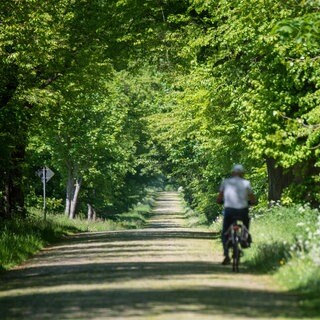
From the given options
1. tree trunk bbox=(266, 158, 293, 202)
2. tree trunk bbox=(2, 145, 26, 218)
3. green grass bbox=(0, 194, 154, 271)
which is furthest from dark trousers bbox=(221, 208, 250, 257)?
tree trunk bbox=(2, 145, 26, 218)

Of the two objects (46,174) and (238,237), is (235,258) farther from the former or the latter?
(46,174)

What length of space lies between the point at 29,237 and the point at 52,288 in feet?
41.8

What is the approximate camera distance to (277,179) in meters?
30.8

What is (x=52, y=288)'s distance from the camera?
15242 millimetres

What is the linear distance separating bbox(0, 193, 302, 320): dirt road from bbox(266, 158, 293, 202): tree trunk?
899 cm

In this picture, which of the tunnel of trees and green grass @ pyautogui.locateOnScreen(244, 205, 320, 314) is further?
the tunnel of trees

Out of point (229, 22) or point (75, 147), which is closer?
point (229, 22)

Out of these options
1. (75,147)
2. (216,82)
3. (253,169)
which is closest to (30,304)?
(216,82)

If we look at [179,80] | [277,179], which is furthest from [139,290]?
[179,80]

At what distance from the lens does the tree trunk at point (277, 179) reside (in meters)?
30.4

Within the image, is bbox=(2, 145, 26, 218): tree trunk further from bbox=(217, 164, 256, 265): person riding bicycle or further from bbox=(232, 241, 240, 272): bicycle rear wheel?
bbox=(232, 241, 240, 272): bicycle rear wheel

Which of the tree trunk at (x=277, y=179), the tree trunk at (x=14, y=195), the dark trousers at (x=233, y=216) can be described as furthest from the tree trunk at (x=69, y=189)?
the dark trousers at (x=233, y=216)

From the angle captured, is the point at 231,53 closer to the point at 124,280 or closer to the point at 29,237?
the point at 29,237

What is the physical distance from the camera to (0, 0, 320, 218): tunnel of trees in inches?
952
